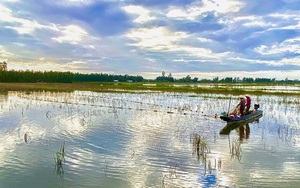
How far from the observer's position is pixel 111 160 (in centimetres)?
872

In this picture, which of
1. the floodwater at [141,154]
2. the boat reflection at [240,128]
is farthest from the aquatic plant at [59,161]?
the boat reflection at [240,128]

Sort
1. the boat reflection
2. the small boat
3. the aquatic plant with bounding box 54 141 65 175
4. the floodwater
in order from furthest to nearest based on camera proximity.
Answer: the small boat
the boat reflection
the aquatic plant with bounding box 54 141 65 175
the floodwater

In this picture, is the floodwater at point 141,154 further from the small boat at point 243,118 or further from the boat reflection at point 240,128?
the small boat at point 243,118

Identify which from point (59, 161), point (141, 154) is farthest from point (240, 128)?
point (59, 161)

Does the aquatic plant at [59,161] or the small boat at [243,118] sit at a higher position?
the small boat at [243,118]

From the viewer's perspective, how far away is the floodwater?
731 centimetres

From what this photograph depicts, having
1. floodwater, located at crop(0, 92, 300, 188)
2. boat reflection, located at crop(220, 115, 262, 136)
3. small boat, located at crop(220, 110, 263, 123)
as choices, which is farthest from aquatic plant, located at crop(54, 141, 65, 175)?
small boat, located at crop(220, 110, 263, 123)

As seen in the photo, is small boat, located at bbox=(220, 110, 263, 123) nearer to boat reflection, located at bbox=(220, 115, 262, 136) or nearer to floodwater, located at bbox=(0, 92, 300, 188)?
boat reflection, located at bbox=(220, 115, 262, 136)

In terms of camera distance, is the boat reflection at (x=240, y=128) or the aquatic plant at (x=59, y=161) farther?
the boat reflection at (x=240, y=128)

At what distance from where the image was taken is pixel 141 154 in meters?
9.45

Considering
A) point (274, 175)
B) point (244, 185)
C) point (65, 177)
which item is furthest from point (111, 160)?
point (274, 175)

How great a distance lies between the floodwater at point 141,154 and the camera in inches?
288

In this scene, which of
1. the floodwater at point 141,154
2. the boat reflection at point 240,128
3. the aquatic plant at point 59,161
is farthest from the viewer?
the boat reflection at point 240,128

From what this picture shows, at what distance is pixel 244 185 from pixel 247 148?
4.12 meters
